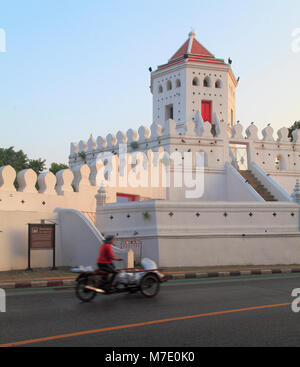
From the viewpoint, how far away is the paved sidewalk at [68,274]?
35.8ft

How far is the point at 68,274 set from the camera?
12.7 m

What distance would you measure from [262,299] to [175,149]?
1600cm

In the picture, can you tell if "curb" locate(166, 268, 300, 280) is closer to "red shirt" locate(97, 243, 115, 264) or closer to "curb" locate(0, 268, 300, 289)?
"curb" locate(0, 268, 300, 289)

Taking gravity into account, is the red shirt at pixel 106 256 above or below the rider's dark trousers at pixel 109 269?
above

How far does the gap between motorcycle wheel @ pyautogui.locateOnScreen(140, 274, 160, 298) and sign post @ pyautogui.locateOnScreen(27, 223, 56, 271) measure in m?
5.06

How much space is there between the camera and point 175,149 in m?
23.8

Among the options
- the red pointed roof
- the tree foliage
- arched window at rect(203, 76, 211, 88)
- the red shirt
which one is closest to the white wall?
the red shirt

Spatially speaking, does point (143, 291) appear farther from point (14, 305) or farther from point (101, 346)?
point (101, 346)

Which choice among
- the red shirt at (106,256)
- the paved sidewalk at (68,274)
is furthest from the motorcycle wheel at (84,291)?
the paved sidewalk at (68,274)

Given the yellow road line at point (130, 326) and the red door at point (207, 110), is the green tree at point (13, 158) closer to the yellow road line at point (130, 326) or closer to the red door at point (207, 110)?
the red door at point (207, 110)

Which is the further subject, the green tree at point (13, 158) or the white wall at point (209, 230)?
the green tree at point (13, 158)

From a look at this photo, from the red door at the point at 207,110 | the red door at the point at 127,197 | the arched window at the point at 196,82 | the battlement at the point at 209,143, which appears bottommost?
the red door at the point at 127,197

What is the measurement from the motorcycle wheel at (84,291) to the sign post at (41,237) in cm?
489

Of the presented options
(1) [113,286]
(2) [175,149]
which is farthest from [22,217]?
(2) [175,149]
